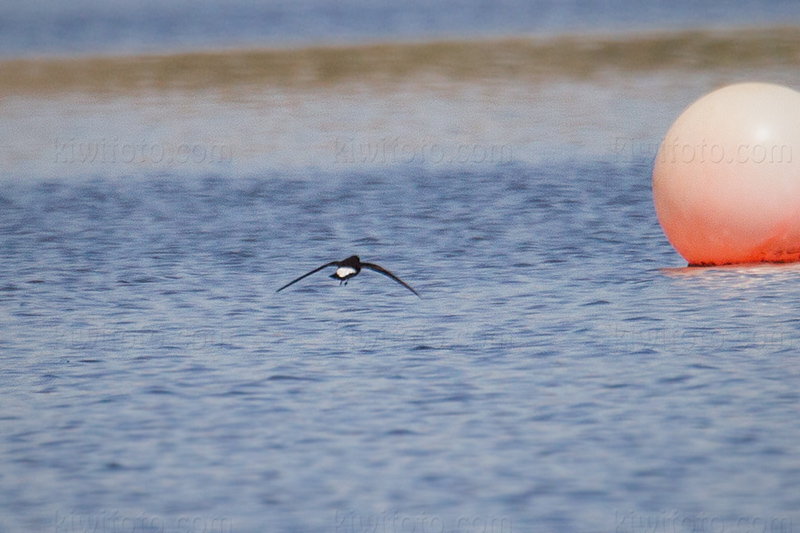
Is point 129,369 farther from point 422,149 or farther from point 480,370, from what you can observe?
point 422,149

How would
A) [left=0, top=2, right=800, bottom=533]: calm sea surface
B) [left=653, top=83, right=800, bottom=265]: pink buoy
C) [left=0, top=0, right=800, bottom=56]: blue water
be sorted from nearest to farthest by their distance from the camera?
[left=0, top=2, right=800, bottom=533]: calm sea surface
[left=653, top=83, right=800, bottom=265]: pink buoy
[left=0, top=0, right=800, bottom=56]: blue water

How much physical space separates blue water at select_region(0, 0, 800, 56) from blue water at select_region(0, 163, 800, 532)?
42.7 metres

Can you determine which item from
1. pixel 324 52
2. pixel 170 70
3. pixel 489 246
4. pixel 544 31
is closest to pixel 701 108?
pixel 489 246

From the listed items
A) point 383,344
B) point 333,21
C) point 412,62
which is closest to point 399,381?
point 383,344

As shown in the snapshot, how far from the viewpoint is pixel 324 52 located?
54.8 m

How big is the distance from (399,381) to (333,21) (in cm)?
6859

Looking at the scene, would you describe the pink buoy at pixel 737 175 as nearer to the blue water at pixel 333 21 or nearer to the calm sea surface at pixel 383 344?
the calm sea surface at pixel 383 344

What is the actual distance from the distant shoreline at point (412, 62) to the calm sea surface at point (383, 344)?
41.7ft

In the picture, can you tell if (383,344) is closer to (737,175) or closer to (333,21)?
(737,175)

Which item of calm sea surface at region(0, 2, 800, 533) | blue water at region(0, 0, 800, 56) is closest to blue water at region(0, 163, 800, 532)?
calm sea surface at region(0, 2, 800, 533)

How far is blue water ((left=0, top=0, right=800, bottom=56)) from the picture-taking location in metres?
63.2

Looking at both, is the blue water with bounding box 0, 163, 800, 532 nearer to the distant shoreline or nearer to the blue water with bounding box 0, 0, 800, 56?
A: the distant shoreline

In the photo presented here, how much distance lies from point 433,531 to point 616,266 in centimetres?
832

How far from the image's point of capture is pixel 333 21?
79.3m
